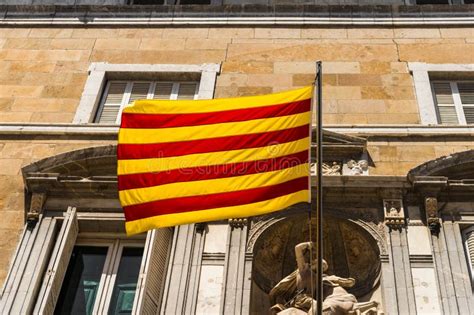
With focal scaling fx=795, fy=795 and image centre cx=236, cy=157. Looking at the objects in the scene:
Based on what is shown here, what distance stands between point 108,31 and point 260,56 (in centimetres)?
346

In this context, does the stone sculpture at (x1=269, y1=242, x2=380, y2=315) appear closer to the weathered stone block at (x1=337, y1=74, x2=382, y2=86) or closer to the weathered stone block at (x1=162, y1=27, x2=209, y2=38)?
the weathered stone block at (x1=337, y1=74, x2=382, y2=86)

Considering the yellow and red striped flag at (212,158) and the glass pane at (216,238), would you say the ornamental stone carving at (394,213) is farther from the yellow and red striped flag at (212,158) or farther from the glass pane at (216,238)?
the glass pane at (216,238)

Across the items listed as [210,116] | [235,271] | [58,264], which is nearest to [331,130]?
[210,116]

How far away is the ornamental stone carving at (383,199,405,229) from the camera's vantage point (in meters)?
12.2

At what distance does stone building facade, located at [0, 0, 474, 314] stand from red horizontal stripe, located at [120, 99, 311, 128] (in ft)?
5.42

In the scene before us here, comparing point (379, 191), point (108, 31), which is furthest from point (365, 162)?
point (108, 31)

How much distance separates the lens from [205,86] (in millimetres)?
15453

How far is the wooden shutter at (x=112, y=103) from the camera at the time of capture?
15195 mm

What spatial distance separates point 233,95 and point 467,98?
4.45 meters

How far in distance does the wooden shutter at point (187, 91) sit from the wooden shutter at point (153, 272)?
396 centimetres

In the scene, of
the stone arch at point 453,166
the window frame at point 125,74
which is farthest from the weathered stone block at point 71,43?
the stone arch at point 453,166

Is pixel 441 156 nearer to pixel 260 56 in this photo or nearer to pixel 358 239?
pixel 358 239

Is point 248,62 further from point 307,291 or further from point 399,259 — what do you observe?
point 307,291

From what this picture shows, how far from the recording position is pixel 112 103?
1559 cm
